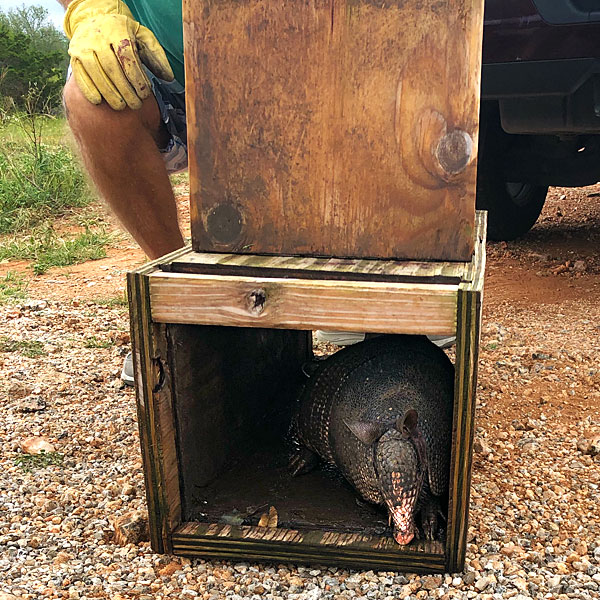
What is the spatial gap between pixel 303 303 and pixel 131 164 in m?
1.21

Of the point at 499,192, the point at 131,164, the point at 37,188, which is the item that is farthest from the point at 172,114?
the point at 37,188

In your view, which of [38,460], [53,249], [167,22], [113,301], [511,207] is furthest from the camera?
[53,249]

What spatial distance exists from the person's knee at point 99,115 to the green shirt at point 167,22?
329 mm

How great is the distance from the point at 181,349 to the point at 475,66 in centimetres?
92

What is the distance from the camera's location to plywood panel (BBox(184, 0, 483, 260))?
1.72 meters

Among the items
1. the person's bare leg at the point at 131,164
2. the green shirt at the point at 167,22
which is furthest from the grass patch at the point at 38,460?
the green shirt at the point at 167,22

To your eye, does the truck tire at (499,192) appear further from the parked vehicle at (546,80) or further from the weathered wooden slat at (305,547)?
the weathered wooden slat at (305,547)

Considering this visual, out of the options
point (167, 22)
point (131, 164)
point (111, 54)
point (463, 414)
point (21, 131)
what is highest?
point (167, 22)

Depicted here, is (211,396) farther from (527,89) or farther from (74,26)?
(527,89)

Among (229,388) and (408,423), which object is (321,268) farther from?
(229,388)

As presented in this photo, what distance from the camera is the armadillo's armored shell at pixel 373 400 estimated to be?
1813 millimetres

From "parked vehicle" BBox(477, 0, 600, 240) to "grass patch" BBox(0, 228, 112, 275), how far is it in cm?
254

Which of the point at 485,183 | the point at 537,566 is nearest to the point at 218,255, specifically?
the point at 537,566

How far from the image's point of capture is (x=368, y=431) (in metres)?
1.76
